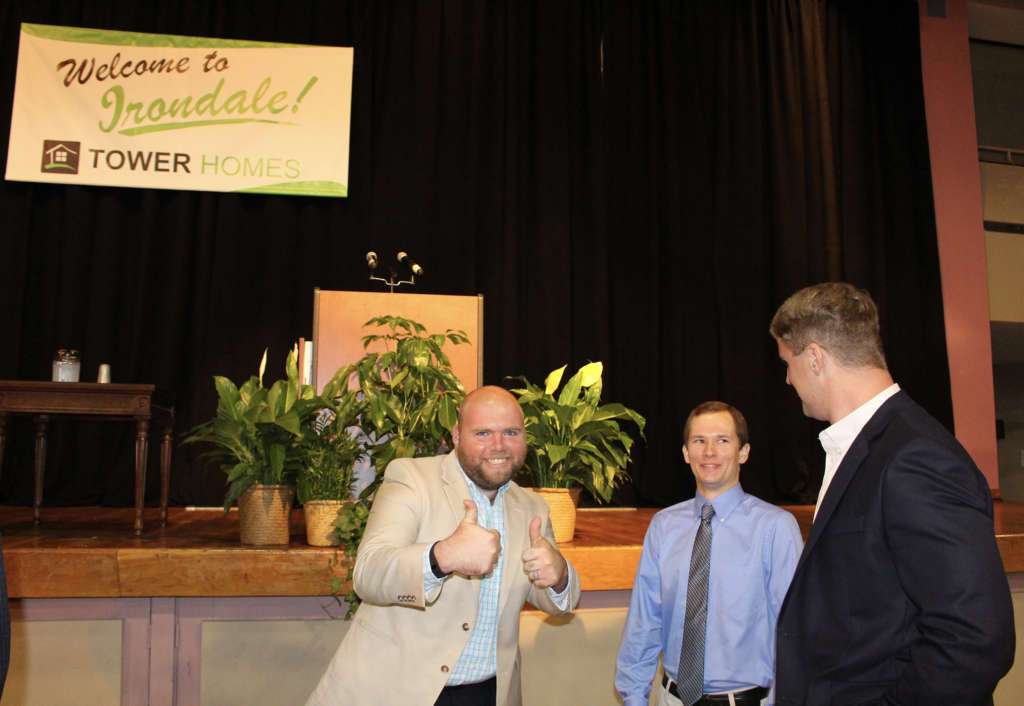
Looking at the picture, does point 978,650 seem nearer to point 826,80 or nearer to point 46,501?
point 46,501

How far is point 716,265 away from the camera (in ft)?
22.1

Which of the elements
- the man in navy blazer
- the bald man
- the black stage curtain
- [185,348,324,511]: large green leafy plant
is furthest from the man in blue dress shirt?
the black stage curtain

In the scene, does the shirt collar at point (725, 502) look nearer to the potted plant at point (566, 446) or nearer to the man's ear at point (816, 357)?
the man's ear at point (816, 357)

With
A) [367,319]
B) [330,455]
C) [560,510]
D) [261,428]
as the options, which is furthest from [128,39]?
[560,510]

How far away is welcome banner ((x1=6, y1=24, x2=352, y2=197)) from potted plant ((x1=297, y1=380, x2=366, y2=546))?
10.9 ft

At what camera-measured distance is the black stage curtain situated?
5887 mm

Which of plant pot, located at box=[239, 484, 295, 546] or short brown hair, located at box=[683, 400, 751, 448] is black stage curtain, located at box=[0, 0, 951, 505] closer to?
plant pot, located at box=[239, 484, 295, 546]

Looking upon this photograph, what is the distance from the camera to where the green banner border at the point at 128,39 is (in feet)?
18.9

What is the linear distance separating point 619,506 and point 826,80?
13.2 ft

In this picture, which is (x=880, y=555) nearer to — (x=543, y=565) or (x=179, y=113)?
(x=543, y=565)

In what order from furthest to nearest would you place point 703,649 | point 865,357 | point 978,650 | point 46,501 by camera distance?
point 46,501 < point 703,649 < point 865,357 < point 978,650

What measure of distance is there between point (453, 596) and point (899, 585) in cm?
95

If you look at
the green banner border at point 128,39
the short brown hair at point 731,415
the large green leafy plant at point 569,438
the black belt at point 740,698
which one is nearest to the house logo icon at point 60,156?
the green banner border at point 128,39

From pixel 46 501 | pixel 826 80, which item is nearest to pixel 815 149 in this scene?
pixel 826 80
